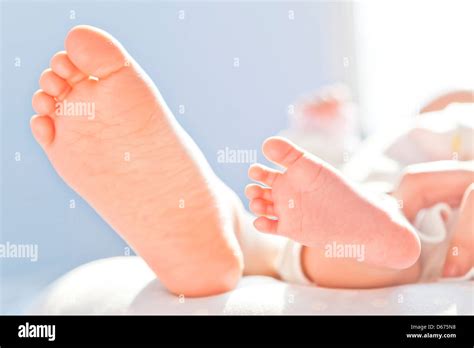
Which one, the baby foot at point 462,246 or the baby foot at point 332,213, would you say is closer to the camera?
the baby foot at point 332,213

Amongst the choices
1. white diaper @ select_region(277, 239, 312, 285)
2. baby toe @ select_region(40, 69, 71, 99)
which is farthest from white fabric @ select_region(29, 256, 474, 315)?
baby toe @ select_region(40, 69, 71, 99)

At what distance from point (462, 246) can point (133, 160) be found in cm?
49

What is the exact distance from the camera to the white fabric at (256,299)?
0.76 metres

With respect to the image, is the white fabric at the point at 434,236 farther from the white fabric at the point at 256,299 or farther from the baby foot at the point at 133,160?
the baby foot at the point at 133,160

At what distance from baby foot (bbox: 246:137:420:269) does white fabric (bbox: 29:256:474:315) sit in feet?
0.20

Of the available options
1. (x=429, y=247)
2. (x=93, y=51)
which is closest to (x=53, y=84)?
(x=93, y=51)

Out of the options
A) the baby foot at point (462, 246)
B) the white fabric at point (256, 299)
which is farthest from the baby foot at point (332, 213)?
the baby foot at point (462, 246)

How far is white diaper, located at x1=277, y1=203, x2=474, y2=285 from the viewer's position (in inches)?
34.3

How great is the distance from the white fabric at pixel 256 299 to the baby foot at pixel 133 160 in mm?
38

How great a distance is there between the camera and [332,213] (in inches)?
28.9

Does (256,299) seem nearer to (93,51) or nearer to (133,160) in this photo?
(133,160)

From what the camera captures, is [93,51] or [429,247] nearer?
[93,51]

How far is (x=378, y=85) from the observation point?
1889mm
